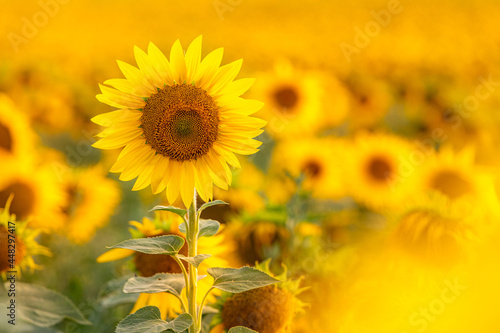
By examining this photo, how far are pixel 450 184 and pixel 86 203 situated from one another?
3.87 feet

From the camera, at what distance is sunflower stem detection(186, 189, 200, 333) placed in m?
0.83

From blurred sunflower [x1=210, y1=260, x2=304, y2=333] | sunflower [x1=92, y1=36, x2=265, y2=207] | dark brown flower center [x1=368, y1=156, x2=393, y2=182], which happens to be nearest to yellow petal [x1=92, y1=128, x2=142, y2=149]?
sunflower [x1=92, y1=36, x2=265, y2=207]

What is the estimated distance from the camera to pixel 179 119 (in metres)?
0.81

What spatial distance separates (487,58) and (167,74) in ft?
9.05

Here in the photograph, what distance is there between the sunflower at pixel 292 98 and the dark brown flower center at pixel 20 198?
995mm

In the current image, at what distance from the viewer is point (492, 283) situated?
0.61 metres

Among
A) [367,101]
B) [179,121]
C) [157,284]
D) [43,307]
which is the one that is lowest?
[43,307]

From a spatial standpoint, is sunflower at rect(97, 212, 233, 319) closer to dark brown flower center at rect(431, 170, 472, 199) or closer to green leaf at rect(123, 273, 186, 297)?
green leaf at rect(123, 273, 186, 297)

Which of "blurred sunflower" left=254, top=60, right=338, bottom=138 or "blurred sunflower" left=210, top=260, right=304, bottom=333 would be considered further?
"blurred sunflower" left=254, top=60, right=338, bottom=138

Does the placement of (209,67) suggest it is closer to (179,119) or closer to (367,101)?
(179,119)

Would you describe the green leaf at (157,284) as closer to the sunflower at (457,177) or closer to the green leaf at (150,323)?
the green leaf at (150,323)

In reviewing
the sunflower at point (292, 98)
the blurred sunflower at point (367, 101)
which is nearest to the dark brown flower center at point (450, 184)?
the sunflower at point (292, 98)

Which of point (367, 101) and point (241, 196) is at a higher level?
point (367, 101)

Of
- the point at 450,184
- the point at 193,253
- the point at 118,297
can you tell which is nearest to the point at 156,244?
the point at 193,253
